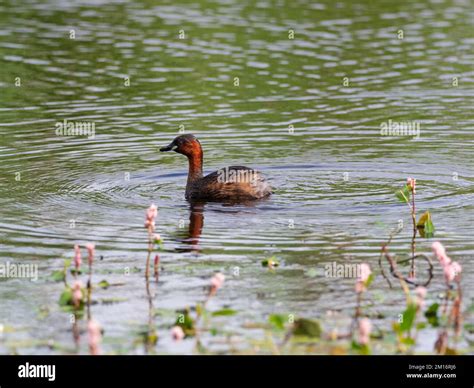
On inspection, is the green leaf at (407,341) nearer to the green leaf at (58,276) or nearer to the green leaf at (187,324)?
the green leaf at (187,324)

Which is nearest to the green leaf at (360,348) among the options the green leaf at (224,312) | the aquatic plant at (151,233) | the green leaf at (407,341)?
the green leaf at (407,341)

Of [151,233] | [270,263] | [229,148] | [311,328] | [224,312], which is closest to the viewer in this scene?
[311,328]

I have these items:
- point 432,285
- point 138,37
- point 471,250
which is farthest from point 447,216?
point 138,37

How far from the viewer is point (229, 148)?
1709 cm

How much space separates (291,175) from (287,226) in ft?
9.98

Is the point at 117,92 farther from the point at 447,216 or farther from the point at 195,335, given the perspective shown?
the point at 195,335

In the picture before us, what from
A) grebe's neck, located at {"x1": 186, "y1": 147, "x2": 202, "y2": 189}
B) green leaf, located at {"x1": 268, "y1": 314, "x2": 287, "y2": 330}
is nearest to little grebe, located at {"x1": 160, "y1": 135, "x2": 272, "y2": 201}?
grebe's neck, located at {"x1": 186, "y1": 147, "x2": 202, "y2": 189}

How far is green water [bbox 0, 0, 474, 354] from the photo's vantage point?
9758 mm

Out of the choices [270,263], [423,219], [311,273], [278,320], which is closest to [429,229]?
[423,219]

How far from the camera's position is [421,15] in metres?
27.6

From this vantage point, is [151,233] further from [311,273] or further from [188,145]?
[188,145]

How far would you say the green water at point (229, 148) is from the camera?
9.76 m

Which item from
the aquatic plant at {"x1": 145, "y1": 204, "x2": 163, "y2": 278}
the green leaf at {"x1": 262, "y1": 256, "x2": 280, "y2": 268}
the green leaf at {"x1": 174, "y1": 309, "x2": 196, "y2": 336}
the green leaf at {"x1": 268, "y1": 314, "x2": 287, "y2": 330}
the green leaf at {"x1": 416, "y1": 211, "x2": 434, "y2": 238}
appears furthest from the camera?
the green leaf at {"x1": 416, "y1": 211, "x2": 434, "y2": 238}

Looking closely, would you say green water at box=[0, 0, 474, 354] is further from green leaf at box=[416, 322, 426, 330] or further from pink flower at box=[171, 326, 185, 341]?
pink flower at box=[171, 326, 185, 341]
